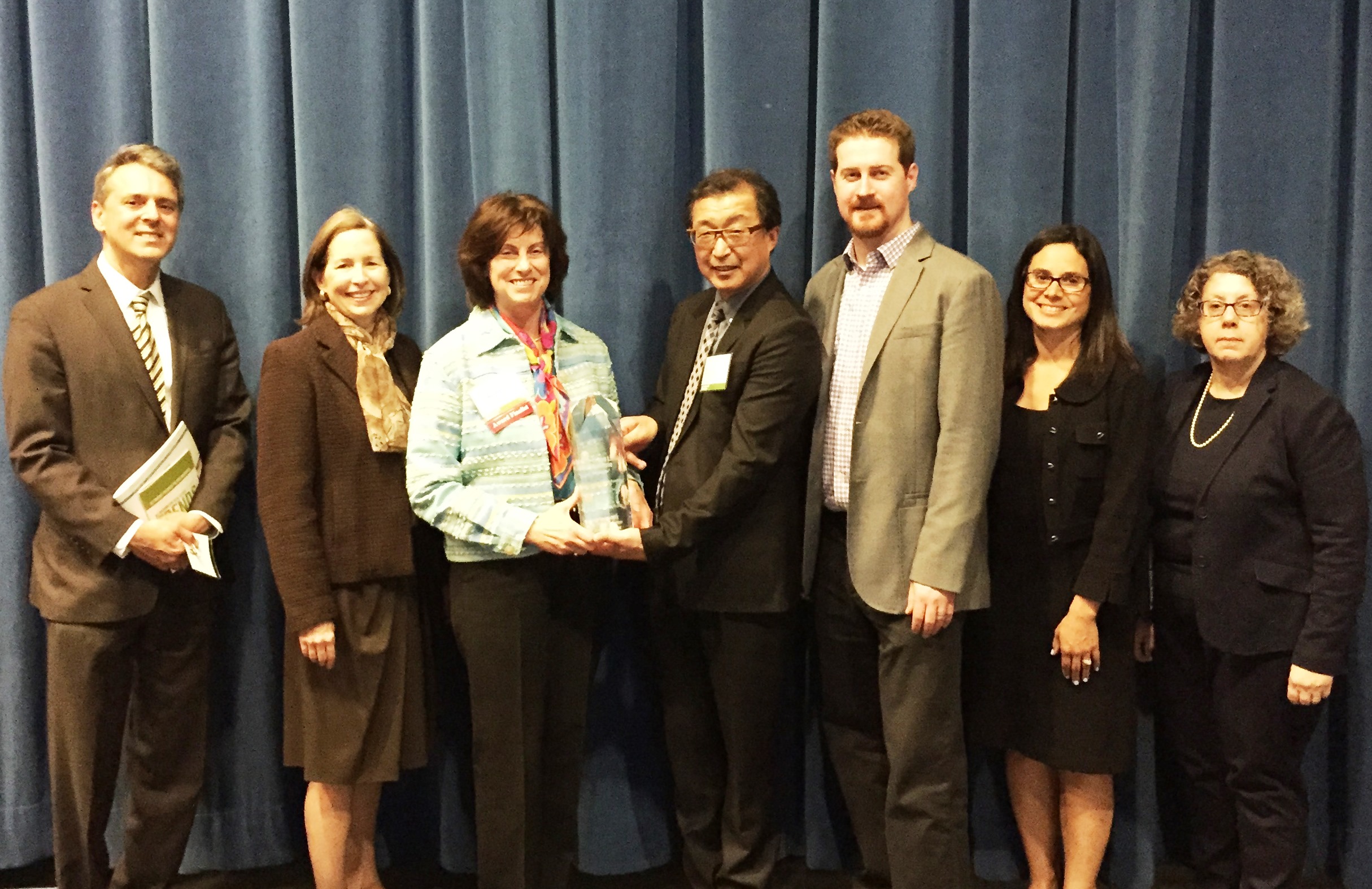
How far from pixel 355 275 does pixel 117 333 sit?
1.89 feet

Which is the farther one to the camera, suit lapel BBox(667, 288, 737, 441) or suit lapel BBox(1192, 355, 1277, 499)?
suit lapel BBox(667, 288, 737, 441)

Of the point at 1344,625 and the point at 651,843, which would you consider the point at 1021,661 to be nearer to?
the point at 1344,625

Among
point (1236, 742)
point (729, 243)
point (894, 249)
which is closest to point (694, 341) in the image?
point (729, 243)

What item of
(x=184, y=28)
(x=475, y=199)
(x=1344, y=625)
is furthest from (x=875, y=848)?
(x=184, y=28)

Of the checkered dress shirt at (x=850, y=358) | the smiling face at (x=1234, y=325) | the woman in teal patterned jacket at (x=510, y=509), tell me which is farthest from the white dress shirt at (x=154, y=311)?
the smiling face at (x=1234, y=325)

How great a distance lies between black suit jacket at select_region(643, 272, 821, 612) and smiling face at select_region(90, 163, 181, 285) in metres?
1.29

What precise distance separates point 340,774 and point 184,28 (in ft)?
6.21

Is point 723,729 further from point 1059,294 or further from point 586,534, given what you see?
point 1059,294

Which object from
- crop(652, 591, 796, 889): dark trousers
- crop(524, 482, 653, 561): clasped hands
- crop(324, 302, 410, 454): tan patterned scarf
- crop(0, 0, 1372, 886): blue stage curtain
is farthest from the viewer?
crop(0, 0, 1372, 886): blue stage curtain

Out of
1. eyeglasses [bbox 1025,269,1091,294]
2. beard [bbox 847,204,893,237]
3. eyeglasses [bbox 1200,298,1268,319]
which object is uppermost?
beard [bbox 847,204,893,237]

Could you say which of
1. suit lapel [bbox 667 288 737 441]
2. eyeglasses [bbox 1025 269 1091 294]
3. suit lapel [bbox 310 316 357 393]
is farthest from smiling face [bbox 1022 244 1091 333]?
suit lapel [bbox 310 316 357 393]

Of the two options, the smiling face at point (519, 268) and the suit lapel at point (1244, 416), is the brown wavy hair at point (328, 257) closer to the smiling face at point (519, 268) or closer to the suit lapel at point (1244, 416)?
the smiling face at point (519, 268)

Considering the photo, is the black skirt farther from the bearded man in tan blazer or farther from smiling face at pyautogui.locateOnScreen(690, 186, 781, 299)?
smiling face at pyautogui.locateOnScreen(690, 186, 781, 299)

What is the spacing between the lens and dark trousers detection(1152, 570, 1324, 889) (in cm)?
215
